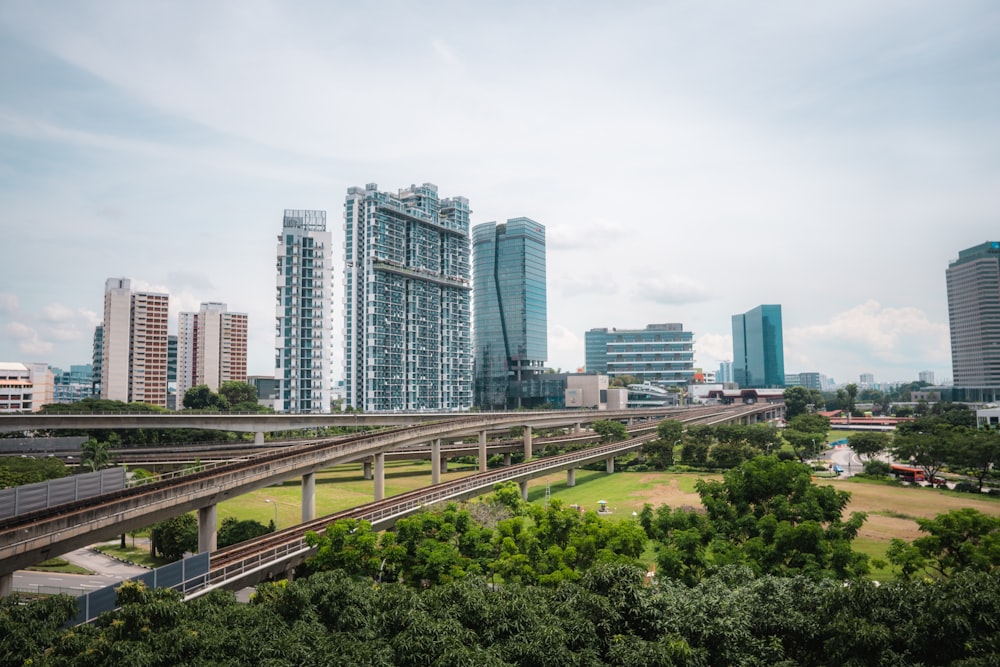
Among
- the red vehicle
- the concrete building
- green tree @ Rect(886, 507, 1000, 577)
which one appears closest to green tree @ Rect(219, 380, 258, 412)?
the concrete building

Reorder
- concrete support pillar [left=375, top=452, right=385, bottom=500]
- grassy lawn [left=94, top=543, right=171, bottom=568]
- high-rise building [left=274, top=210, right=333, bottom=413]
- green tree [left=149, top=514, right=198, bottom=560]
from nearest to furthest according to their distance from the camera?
green tree [left=149, top=514, right=198, bottom=560]
grassy lawn [left=94, top=543, right=171, bottom=568]
concrete support pillar [left=375, top=452, right=385, bottom=500]
high-rise building [left=274, top=210, right=333, bottom=413]

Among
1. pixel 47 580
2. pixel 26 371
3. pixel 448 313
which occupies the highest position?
pixel 448 313

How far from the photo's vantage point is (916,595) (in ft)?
84.6

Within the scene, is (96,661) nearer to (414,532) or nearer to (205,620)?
(205,620)

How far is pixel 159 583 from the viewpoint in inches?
1319

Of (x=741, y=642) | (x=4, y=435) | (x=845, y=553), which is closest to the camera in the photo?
(x=741, y=642)

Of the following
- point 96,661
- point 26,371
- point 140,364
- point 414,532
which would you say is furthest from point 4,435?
point 96,661

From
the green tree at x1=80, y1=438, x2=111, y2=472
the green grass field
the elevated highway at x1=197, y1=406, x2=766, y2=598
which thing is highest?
the green tree at x1=80, y1=438, x2=111, y2=472

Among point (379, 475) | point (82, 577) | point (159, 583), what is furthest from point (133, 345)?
point (159, 583)

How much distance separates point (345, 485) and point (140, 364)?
142m

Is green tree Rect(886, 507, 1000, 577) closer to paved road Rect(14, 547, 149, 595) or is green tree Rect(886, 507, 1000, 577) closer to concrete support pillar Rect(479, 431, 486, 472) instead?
concrete support pillar Rect(479, 431, 486, 472)

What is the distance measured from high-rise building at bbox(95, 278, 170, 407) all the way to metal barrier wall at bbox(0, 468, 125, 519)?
156411 millimetres

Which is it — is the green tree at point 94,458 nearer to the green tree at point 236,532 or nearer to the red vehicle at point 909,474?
the green tree at point 236,532

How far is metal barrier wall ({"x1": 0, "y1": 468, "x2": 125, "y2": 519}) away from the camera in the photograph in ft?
122
